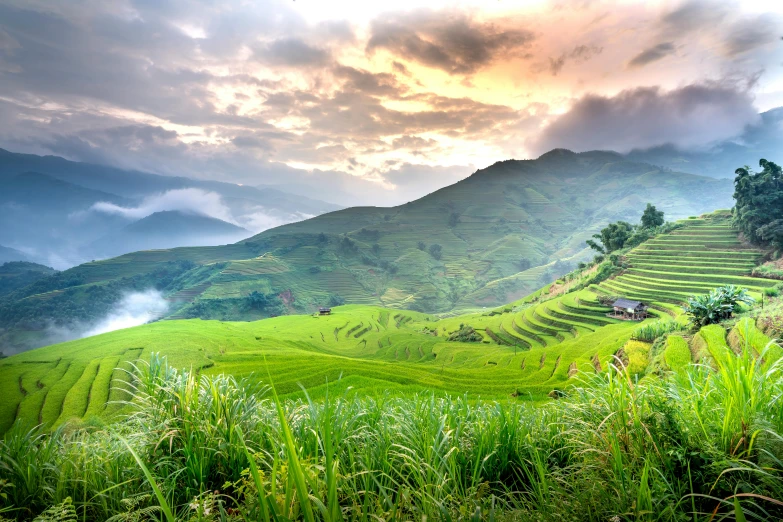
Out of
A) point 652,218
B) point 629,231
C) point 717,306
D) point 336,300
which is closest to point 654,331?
point 717,306

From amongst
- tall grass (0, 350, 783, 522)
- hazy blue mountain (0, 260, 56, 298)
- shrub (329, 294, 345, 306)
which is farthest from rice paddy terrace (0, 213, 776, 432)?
hazy blue mountain (0, 260, 56, 298)

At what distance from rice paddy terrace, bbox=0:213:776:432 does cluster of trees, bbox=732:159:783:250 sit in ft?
7.36

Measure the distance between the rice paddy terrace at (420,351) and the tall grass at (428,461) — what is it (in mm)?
595

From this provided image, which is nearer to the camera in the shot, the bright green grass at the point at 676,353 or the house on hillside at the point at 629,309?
the bright green grass at the point at 676,353

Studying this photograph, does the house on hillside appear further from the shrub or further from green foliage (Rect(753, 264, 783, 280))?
the shrub

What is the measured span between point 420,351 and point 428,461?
1643 inches

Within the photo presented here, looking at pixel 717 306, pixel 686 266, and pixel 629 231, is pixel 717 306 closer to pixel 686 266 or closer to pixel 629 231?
pixel 686 266

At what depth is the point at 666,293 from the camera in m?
35.4

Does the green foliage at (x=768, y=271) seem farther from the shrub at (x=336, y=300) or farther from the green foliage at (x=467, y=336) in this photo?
the shrub at (x=336, y=300)

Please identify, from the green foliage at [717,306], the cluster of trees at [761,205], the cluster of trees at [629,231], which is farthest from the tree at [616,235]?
the green foliage at [717,306]

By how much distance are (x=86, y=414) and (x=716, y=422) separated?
946 inches

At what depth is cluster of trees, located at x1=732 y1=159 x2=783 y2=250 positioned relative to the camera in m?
36.7

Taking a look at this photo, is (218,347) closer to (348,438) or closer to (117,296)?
(348,438)

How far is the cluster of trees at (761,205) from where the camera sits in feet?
121
